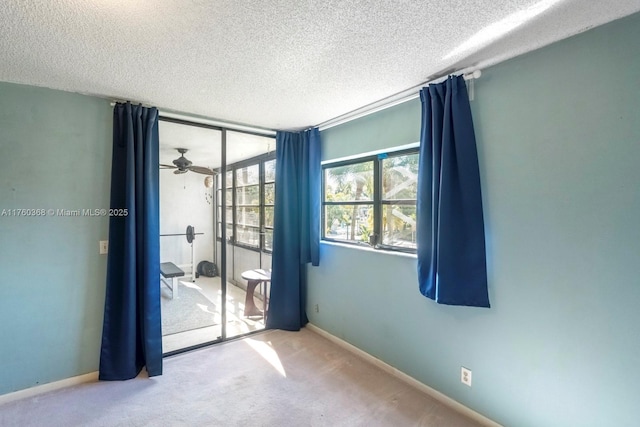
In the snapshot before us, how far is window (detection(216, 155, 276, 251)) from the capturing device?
13.0 ft

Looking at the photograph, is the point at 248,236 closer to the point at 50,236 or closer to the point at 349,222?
the point at 349,222

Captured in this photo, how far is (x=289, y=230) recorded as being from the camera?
3.38 m

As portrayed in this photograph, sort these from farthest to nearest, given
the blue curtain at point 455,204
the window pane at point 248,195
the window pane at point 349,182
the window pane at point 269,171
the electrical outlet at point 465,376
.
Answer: the window pane at point 248,195
the window pane at point 269,171
the window pane at point 349,182
the electrical outlet at point 465,376
the blue curtain at point 455,204

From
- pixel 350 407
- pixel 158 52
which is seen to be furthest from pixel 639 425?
pixel 158 52

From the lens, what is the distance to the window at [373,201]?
2520mm

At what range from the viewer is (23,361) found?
219 cm

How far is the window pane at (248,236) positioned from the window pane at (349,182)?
1400mm

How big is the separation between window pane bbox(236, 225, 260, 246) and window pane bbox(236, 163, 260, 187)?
66cm

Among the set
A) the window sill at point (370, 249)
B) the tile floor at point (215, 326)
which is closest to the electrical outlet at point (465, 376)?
the window sill at point (370, 249)

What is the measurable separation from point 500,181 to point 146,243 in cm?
280

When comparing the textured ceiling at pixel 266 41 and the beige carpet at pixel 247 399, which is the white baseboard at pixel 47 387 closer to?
the beige carpet at pixel 247 399

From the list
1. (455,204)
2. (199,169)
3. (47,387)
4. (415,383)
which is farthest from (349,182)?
(47,387)

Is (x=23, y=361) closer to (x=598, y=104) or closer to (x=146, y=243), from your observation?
(x=146, y=243)

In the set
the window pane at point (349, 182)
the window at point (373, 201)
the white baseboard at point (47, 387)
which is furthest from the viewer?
the window pane at point (349, 182)
